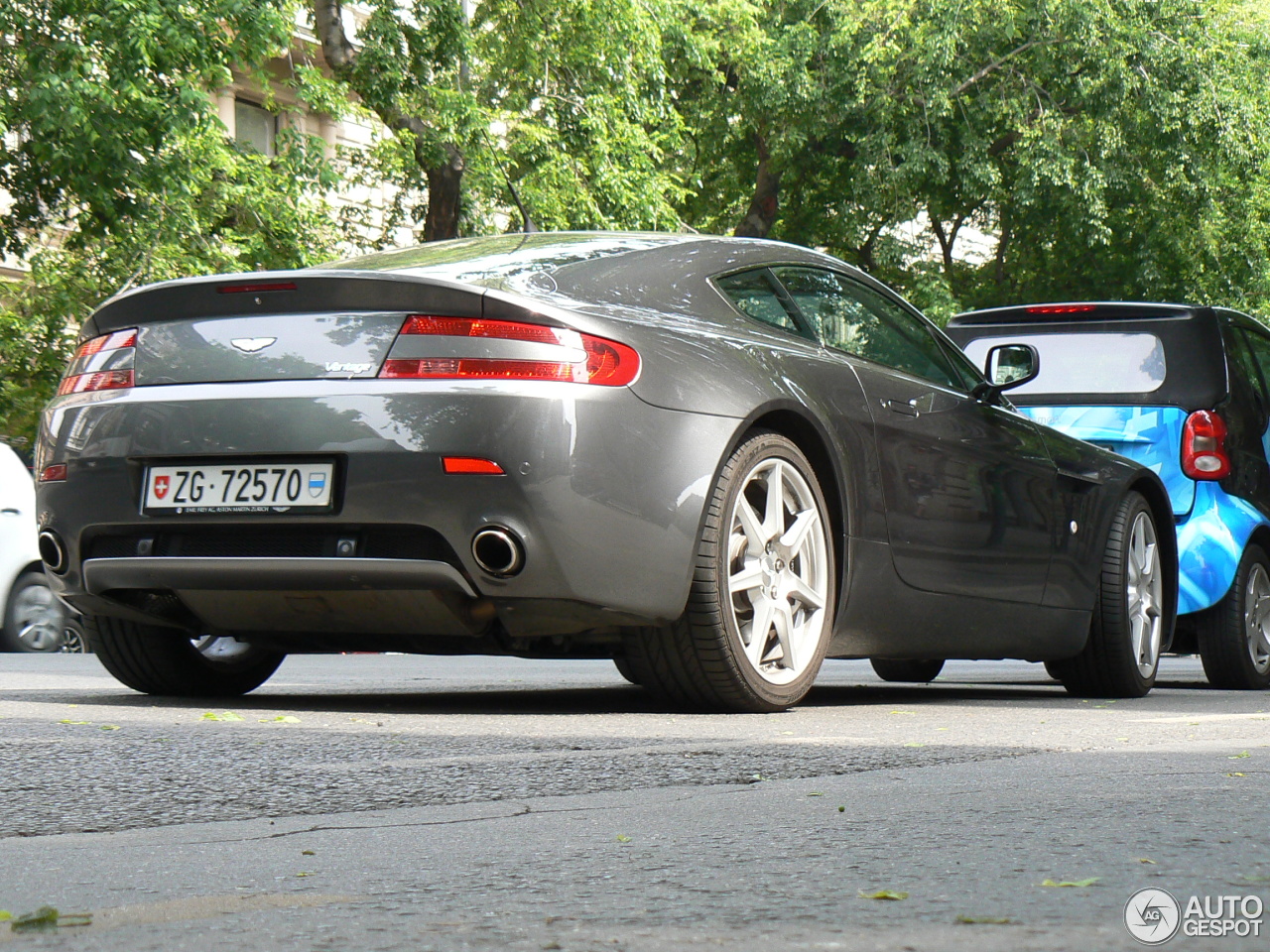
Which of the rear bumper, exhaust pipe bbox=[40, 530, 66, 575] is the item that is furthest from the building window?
the rear bumper

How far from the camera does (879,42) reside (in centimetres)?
2280

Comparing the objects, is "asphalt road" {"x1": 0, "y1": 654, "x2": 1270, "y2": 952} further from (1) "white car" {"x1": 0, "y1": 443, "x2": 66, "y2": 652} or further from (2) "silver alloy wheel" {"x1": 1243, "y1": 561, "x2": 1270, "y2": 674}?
(1) "white car" {"x1": 0, "y1": 443, "x2": 66, "y2": 652}

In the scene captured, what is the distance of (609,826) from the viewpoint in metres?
2.94

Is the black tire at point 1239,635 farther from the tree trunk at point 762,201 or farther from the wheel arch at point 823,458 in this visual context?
the tree trunk at point 762,201

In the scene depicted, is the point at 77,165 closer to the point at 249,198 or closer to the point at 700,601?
the point at 249,198

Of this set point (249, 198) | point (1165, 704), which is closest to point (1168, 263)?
point (249, 198)

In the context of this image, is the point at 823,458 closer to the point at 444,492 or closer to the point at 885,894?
the point at 444,492

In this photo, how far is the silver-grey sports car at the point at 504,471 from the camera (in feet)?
15.0

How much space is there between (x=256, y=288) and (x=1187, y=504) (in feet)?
15.0

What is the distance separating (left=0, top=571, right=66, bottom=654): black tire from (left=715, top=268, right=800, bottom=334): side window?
7056 millimetres

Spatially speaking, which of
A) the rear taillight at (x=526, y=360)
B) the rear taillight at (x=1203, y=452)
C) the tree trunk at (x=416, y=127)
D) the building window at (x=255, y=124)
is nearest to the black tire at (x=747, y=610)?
the rear taillight at (x=526, y=360)

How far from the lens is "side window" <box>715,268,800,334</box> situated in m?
5.34

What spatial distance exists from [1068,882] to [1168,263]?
77.2ft

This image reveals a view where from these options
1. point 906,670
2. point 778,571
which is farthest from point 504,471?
point 906,670
